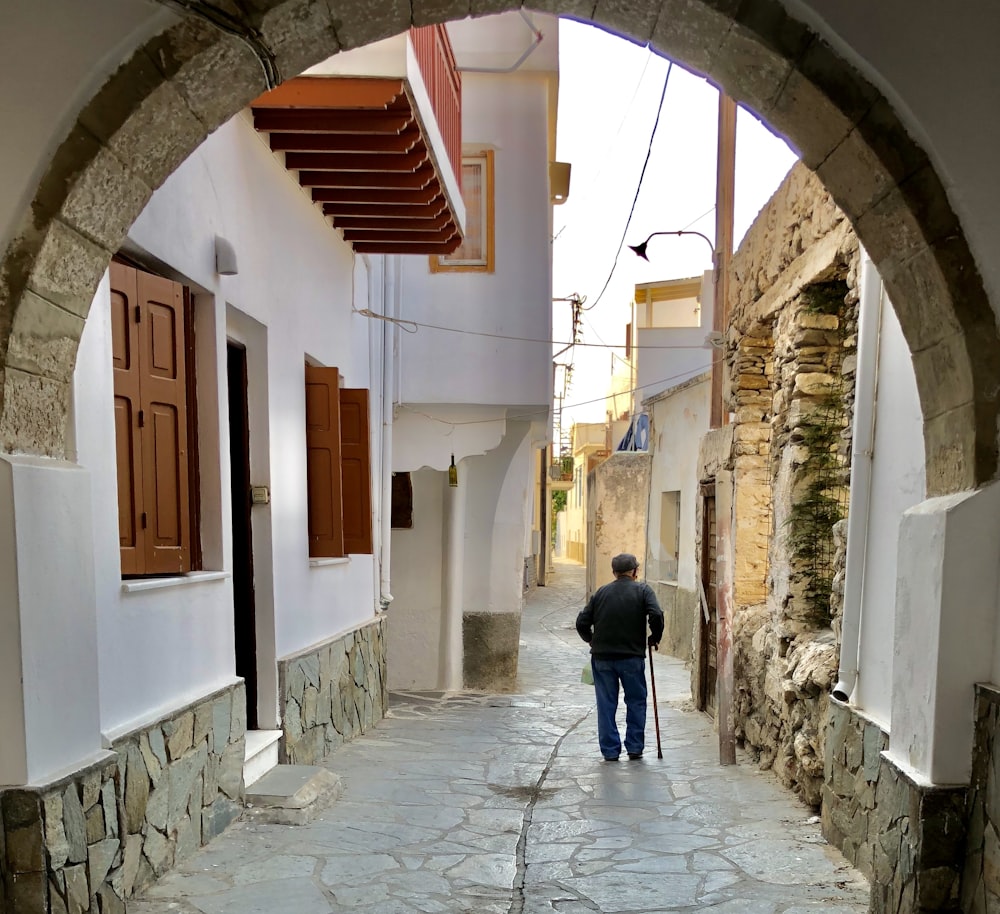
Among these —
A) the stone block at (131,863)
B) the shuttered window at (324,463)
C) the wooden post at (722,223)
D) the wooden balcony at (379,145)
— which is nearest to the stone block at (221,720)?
the stone block at (131,863)

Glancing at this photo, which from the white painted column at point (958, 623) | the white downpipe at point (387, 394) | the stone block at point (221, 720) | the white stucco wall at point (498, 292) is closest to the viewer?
the white painted column at point (958, 623)

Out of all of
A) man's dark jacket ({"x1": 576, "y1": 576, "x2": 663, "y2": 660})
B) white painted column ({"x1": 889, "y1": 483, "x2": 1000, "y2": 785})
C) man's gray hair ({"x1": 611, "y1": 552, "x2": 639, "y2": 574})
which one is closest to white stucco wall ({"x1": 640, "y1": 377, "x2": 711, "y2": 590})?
man's gray hair ({"x1": 611, "y1": 552, "x2": 639, "y2": 574})

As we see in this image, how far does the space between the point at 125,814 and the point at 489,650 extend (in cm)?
703

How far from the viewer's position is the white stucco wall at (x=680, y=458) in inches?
525

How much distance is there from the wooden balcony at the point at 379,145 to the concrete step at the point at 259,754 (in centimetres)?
370

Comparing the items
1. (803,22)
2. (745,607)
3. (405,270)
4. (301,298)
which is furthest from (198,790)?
(405,270)

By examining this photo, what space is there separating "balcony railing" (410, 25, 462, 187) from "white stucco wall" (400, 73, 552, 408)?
5.55 ft

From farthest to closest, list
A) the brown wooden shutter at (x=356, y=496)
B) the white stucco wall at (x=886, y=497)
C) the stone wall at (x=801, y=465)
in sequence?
the brown wooden shutter at (x=356, y=496), the stone wall at (x=801, y=465), the white stucco wall at (x=886, y=497)

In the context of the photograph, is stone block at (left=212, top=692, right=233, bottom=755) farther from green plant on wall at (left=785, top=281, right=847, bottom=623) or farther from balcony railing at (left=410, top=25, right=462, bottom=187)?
balcony railing at (left=410, top=25, right=462, bottom=187)

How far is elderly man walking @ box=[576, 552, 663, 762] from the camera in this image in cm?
650

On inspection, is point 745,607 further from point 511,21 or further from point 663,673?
point 511,21

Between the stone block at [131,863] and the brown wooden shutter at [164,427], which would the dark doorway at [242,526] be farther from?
the stone block at [131,863]

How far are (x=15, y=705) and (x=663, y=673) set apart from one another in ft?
33.6

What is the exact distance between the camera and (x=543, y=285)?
355 inches
